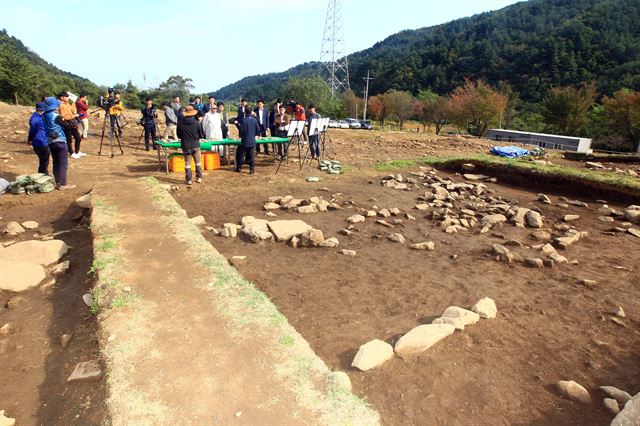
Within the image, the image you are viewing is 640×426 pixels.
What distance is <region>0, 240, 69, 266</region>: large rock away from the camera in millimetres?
4949

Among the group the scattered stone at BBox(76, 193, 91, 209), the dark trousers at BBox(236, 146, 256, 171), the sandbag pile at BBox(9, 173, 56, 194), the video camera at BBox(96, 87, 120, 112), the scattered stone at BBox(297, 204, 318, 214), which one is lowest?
the scattered stone at BBox(297, 204, 318, 214)

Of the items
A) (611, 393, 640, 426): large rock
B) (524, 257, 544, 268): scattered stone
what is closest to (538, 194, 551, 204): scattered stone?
(524, 257, 544, 268): scattered stone

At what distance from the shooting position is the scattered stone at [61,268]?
474 centimetres

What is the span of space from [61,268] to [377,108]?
5849 cm

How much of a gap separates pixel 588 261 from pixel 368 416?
17.3 ft

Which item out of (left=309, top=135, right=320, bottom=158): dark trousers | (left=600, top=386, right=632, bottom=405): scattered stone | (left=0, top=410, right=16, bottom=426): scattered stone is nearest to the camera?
(left=0, top=410, right=16, bottom=426): scattered stone

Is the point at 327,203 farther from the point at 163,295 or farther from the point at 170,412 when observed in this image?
the point at 170,412

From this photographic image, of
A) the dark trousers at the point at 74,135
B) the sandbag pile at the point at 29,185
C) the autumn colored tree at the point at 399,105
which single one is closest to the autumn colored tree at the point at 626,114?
the autumn colored tree at the point at 399,105

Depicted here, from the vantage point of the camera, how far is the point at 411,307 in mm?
4242

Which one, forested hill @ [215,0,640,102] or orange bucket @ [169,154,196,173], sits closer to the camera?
orange bucket @ [169,154,196,173]

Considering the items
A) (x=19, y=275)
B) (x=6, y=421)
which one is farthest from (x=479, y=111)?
(x=6, y=421)

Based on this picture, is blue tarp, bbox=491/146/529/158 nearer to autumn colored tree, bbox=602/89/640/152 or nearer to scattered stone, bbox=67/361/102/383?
autumn colored tree, bbox=602/89/640/152

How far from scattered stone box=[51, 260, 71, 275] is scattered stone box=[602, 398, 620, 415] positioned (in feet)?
18.9

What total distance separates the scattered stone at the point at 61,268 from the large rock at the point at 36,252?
0.87 ft
